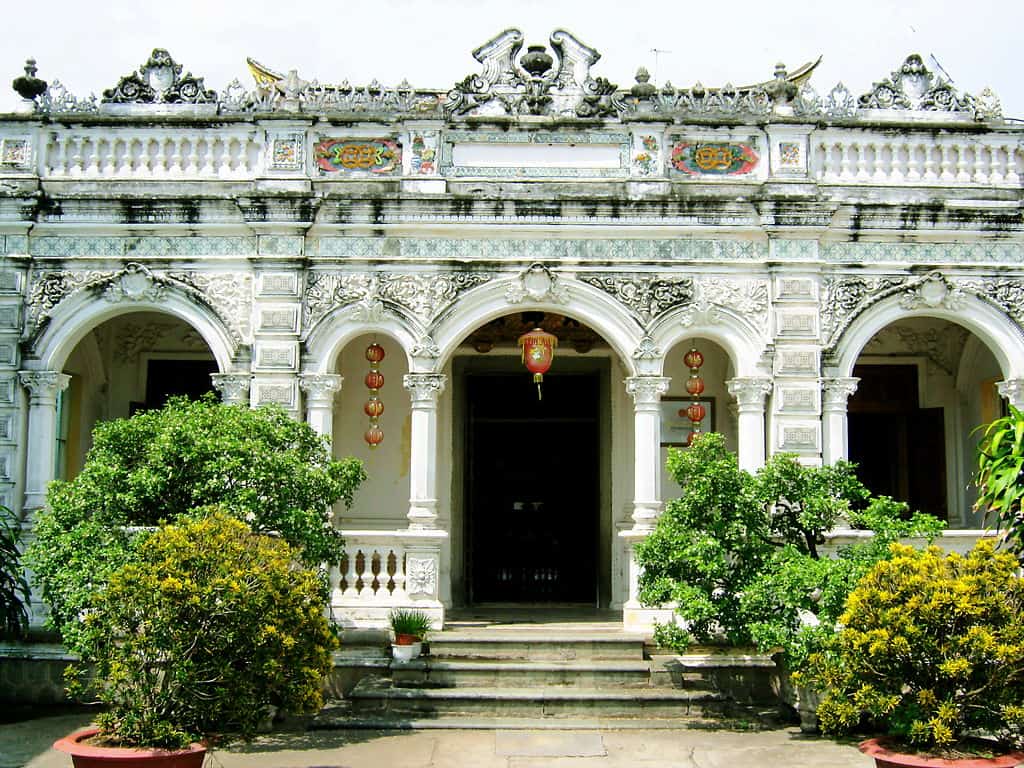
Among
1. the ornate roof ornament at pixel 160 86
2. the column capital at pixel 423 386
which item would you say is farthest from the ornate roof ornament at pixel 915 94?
the ornate roof ornament at pixel 160 86

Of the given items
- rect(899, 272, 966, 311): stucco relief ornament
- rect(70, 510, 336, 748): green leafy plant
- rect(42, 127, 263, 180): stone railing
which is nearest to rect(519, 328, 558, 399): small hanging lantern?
rect(42, 127, 263, 180): stone railing

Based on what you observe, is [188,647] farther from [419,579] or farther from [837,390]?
[837,390]

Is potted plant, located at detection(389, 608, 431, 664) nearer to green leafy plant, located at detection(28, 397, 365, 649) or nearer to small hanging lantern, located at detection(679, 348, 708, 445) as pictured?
green leafy plant, located at detection(28, 397, 365, 649)

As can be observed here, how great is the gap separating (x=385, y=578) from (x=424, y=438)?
141 cm

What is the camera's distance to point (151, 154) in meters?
11.7

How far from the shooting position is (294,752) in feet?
28.4

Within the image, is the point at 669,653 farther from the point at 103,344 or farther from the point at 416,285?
the point at 103,344

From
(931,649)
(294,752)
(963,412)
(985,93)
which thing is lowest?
(294,752)

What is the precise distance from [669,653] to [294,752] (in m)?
3.57

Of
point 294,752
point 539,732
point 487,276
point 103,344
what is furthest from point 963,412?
point 103,344

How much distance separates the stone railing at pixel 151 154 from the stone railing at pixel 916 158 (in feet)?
19.3

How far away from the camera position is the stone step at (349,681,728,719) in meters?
9.62

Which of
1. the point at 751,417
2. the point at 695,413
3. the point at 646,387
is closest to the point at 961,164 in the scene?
the point at 751,417

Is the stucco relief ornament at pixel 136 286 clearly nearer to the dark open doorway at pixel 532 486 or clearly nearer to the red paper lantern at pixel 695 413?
the dark open doorway at pixel 532 486
